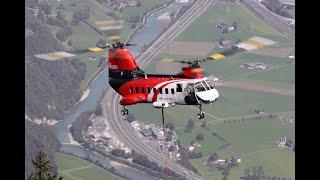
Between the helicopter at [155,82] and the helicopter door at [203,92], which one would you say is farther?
the helicopter door at [203,92]

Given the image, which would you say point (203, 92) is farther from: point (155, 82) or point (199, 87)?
point (155, 82)

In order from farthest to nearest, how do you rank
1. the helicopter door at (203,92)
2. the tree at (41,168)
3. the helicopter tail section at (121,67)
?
the helicopter door at (203,92), the helicopter tail section at (121,67), the tree at (41,168)

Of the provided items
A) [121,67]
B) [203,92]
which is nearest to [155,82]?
[121,67]

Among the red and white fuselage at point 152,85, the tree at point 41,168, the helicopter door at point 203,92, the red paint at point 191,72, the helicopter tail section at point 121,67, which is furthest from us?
the red paint at point 191,72

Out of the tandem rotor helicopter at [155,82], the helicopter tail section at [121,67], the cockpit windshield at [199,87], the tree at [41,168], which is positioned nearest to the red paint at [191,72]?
the tandem rotor helicopter at [155,82]

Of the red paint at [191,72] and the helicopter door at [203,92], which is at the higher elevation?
the red paint at [191,72]

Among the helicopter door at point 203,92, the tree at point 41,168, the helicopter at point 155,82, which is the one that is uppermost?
the helicopter at point 155,82

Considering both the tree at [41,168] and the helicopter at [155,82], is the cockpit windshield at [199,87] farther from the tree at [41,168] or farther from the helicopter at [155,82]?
the tree at [41,168]

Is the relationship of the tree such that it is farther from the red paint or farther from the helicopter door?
the red paint
